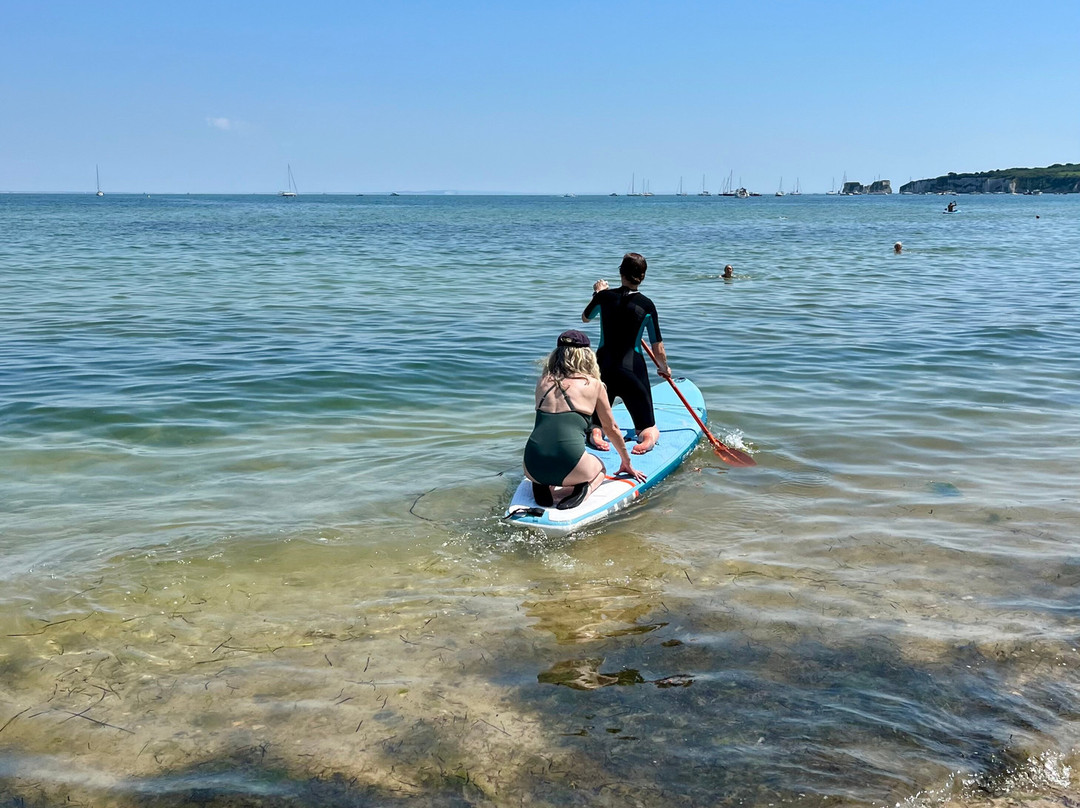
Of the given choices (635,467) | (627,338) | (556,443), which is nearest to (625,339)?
(627,338)

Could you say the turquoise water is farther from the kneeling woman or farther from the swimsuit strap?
the swimsuit strap

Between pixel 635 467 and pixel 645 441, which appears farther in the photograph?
pixel 645 441

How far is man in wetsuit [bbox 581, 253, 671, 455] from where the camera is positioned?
7379 millimetres

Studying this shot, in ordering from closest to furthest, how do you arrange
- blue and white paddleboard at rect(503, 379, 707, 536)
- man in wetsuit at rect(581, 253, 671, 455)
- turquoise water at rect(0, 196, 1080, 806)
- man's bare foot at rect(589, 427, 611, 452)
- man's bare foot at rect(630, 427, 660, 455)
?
1. turquoise water at rect(0, 196, 1080, 806)
2. blue and white paddleboard at rect(503, 379, 707, 536)
3. man in wetsuit at rect(581, 253, 671, 455)
4. man's bare foot at rect(589, 427, 611, 452)
5. man's bare foot at rect(630, 427, 660, 455)

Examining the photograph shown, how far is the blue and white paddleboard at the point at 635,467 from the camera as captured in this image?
6676 mm

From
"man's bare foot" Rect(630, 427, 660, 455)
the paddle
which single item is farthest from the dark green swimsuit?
the paddle

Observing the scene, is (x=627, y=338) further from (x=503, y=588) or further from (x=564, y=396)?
(x=503, y=588)

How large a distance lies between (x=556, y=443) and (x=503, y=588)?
1.18 metres

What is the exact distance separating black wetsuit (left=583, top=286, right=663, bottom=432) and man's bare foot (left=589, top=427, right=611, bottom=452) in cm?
11

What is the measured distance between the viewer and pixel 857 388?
11617 millimetres

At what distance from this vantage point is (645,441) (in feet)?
26.3

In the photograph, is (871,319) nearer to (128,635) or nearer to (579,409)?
(579,409)

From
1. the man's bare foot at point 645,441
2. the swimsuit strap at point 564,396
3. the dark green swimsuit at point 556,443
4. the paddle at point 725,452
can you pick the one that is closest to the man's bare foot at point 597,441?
the man's bare foot at point 645,441

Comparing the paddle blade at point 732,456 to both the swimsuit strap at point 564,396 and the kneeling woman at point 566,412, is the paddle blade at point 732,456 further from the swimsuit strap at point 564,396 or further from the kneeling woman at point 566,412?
the swimsuit strap at point 564,396
